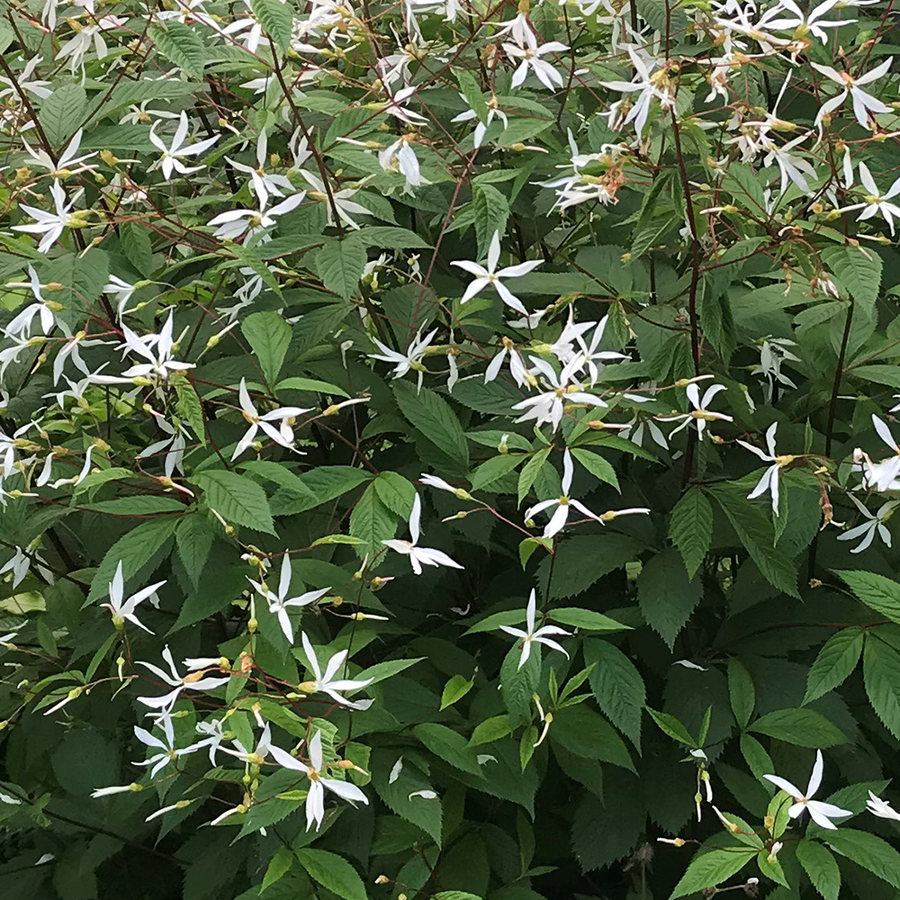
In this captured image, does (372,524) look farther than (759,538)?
No

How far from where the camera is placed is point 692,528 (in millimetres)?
1317

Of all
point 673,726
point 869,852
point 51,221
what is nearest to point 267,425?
point 51,221

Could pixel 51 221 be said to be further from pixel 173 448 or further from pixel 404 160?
pixel 404 160

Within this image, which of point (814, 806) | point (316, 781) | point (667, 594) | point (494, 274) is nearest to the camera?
point (316, 781)

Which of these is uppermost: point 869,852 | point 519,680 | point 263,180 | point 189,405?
point 263,180

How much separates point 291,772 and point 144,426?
0.79 m

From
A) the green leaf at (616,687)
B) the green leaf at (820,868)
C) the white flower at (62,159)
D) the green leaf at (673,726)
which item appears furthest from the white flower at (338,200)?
the green leaf at (820,868)

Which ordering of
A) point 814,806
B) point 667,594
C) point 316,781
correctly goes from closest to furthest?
point 316,781, point 814,806, point 667,594

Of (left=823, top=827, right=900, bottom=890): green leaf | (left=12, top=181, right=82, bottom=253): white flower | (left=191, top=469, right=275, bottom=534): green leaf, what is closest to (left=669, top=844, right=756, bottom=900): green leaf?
(left=823, top=827, right=900, bottom=890): green leaf

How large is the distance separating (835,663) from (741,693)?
0.53 feet

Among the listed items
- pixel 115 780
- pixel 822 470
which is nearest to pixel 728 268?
pixel 822 470

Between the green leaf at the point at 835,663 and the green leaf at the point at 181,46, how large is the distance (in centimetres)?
99

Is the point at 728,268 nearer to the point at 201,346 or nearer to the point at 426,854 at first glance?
the point at 201,346

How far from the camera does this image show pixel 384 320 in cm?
161
